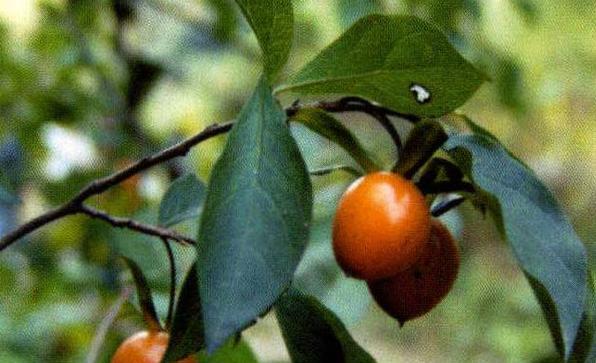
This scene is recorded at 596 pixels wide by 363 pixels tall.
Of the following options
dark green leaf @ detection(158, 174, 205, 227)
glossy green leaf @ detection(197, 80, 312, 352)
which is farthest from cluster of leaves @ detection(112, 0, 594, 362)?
dark green leaf @ detection(158, 174, 205, 227)

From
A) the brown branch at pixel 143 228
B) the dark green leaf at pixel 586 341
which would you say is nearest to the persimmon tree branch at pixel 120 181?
the brown branch at pixel 143 228

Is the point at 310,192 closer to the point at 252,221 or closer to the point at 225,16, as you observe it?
the point at 252,221

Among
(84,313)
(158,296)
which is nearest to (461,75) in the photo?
(158,296)

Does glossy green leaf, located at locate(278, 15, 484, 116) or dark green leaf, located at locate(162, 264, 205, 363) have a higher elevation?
glossy green leaf, located at locate(278, 15, 484, 116)

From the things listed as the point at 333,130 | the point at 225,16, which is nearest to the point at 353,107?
the point at 333,130

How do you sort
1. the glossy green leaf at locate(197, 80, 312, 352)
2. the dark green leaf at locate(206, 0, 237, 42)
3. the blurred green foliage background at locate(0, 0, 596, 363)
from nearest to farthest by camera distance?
the glossy green leaf at locate(197, 80, 312, 352) < the blurred green foliage background at locate(0, 0, 596, 363) < the dark green leaf at locate(206, 0, 237, 42)

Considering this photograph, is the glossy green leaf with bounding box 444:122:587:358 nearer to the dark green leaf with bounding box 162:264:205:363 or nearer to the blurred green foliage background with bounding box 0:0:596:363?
the dark green leaf with bounding box 162:264:205:363
